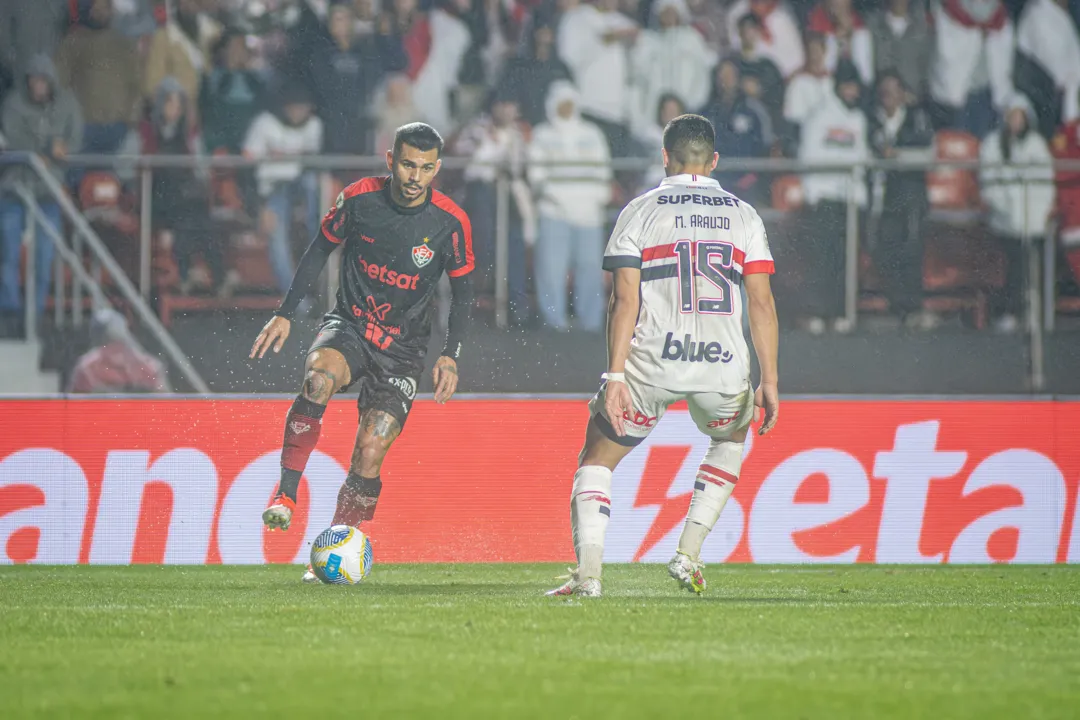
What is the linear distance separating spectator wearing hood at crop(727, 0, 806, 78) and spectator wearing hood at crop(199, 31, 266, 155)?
11.0ft

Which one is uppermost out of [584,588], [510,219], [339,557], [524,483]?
[510,219]

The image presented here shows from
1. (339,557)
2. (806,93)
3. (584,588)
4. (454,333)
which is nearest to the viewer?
(584,588)

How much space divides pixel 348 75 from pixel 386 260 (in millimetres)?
3219

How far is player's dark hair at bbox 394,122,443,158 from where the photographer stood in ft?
24.3

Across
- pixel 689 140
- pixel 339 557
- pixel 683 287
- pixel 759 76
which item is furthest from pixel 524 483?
pixel 759 76

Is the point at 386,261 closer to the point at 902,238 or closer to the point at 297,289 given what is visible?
the point at 297,289

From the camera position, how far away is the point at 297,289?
7.66 meters

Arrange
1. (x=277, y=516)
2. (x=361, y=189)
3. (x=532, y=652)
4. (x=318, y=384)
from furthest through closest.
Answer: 1. (x=361, y=189)
2. (x=318, y=384)
3. (x=277, y=516)
4. (x=532, y=652)

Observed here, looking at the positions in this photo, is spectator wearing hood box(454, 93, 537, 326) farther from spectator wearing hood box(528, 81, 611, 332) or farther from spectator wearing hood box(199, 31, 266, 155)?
spectator wearing hood box(199, 31, 266, 155)

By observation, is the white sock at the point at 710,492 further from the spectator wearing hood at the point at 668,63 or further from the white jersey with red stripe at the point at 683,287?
the spectator wearing hood at the point at 668,63

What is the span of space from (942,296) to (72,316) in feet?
17.1

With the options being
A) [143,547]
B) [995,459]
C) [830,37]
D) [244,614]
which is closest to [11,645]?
[244,614]

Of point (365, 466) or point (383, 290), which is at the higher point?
point (383, 290)

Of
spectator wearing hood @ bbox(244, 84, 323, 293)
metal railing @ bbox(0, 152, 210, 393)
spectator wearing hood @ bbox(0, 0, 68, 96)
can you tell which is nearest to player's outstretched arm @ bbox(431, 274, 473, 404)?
spectator wearing hood @ bbox(244, 84, 323, 293)
